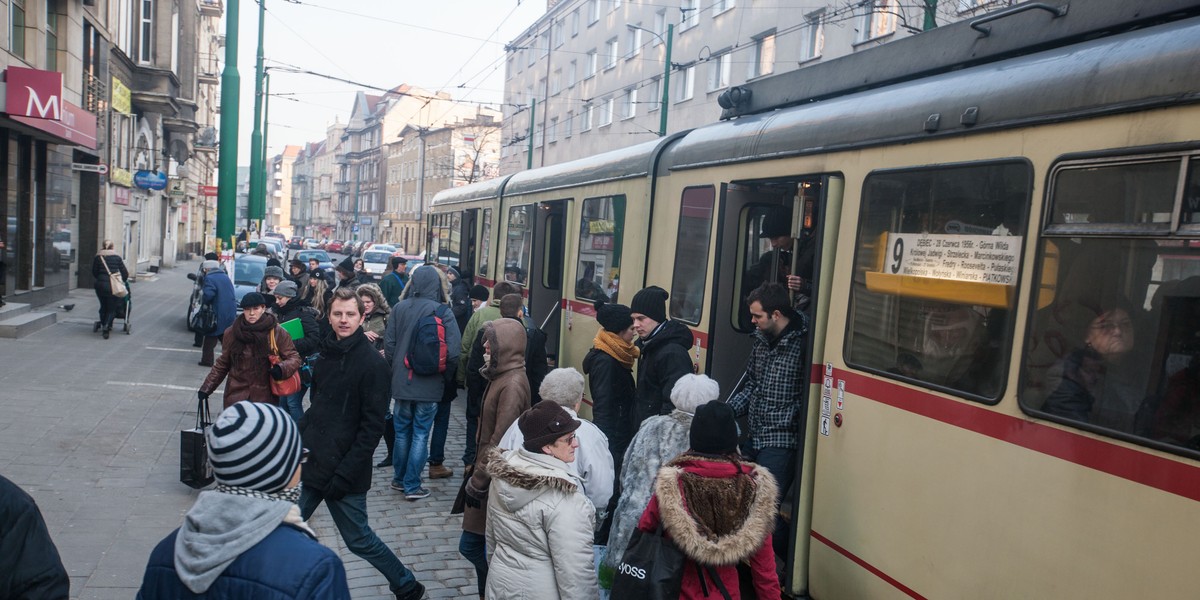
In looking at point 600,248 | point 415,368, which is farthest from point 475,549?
point 600,248

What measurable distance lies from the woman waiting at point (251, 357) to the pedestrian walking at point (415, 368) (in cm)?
84

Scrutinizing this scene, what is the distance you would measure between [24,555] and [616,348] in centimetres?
395

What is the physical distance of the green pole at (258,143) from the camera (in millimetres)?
23875

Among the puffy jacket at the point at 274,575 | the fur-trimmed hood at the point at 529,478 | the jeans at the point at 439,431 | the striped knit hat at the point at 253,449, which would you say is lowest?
the jeans at the point at 439,431

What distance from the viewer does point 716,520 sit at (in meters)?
3.33

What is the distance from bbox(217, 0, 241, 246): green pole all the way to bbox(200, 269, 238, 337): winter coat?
8.28 ft

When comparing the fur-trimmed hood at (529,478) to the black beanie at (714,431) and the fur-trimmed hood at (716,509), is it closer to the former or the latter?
the fur-trimmed hood at (716,509)

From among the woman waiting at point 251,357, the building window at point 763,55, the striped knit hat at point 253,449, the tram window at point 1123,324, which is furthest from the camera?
the building window at point 763,55

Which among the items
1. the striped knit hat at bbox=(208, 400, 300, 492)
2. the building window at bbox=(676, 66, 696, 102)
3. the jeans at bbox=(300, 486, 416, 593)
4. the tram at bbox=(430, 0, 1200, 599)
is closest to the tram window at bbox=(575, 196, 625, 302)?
the tram at bbox=(430, 0, 1200, 599)

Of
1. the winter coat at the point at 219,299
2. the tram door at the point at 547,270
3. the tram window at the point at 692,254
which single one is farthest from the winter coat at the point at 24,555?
the winter coat at the point at 219,299

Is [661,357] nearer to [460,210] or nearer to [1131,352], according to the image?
[1131,352]

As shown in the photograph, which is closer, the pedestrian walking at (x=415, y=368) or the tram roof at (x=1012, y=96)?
the tram roof at (x=1012, y=96)

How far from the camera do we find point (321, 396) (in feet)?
16.3

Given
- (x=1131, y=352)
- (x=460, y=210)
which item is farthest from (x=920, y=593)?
(x=460, y=210)
